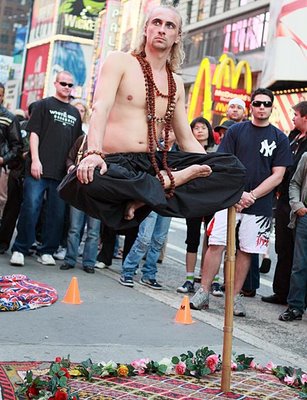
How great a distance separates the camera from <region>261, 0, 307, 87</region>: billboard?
2466 cm

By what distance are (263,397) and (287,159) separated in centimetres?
372

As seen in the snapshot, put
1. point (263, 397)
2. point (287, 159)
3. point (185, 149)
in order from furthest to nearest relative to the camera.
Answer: point (287, 159), point (185, 149), point (263, 397)

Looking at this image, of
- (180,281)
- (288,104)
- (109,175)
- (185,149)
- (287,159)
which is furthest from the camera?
(288,104)

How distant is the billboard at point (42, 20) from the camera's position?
392 feet

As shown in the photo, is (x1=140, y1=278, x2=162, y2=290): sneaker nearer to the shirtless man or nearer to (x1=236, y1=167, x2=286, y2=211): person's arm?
(x1=236, y1=167, x2=286, y2=211): person's arm

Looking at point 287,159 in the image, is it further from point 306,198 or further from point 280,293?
point 280,293

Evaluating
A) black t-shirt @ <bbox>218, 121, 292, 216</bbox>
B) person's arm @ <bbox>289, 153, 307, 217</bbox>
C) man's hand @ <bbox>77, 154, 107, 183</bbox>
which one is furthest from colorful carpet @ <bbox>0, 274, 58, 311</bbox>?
man's hand @ <bbox>77, 154, 107, 183</bbox>

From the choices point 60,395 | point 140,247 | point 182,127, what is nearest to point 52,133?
point 140,247

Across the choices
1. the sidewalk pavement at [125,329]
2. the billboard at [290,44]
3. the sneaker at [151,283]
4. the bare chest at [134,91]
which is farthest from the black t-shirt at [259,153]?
the billboard at [290,44]

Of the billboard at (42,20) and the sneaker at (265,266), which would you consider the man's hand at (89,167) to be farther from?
the billboard at (42,20)

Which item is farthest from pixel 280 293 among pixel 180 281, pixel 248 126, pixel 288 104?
pixel 288 104

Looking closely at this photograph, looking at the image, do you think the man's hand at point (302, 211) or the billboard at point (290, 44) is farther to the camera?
the billboard at point (290, 44)

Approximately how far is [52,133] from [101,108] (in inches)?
196

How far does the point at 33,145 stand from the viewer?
9.45 metres
